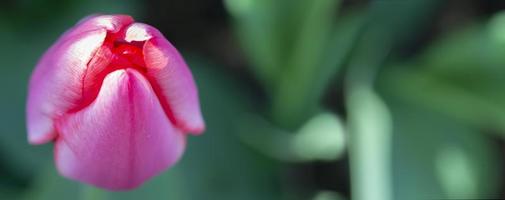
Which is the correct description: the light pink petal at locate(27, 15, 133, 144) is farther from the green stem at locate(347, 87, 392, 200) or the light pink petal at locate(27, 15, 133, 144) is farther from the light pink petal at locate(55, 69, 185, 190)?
the green stem at locate(347, 87, 392, 200)

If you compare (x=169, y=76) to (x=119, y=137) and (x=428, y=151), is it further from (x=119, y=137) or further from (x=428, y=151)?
(x=428, y=151)

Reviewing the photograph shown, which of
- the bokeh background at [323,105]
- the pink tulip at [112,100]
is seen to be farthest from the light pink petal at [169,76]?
the bokeh background at [323,105]

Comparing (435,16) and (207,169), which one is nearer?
(207,169)

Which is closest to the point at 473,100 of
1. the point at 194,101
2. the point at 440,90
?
the point at 440,90

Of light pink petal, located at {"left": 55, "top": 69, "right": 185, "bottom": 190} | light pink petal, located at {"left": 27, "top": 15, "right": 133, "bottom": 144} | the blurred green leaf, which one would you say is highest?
light pink petal, located at {"left": 27, "top": 15, "right": 133, "bottom": 144}

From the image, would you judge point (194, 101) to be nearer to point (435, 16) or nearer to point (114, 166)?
point (114, 166)

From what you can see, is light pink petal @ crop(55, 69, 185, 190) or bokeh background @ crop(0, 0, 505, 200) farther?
bokeh background @ crop(0, 0, 505, 200)

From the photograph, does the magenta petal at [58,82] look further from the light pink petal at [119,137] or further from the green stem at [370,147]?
the green stem at [370,147]

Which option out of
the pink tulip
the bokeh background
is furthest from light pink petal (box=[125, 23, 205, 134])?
the bokeh background
